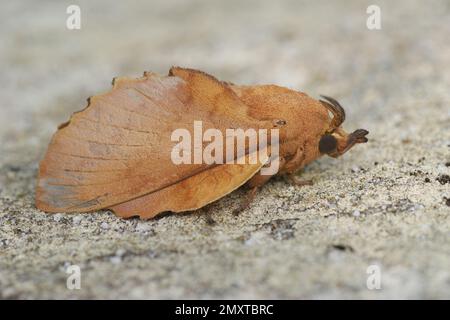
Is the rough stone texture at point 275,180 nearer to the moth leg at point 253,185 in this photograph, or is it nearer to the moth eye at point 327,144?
the moth leg at point 253,185

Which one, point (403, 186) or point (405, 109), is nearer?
point (403, 186)

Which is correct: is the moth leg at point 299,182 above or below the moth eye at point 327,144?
below

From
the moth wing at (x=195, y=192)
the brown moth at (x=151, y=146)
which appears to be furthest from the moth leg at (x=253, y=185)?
the moth wing at (x=195, y=192)

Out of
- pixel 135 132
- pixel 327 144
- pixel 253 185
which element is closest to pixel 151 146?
pixel 135 132

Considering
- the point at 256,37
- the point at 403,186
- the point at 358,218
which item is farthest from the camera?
the point at 256,37

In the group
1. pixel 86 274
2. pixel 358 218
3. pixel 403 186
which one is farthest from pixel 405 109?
pixel 86 274

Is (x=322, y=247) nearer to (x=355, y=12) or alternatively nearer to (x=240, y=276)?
(x=240, y=276)

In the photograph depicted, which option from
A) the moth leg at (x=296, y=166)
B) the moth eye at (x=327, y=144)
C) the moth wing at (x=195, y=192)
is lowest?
the moth wing at (x=195, y=192)
